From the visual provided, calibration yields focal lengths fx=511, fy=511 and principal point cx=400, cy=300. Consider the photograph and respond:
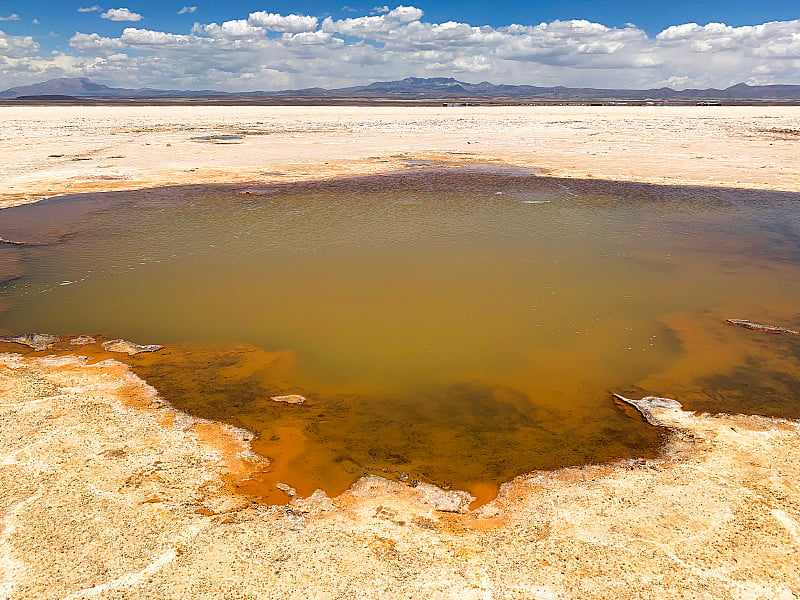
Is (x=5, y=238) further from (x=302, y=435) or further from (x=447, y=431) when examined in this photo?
(x=447, y=431)

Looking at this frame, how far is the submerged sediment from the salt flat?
18.5 m

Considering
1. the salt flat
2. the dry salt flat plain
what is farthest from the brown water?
the salt flat

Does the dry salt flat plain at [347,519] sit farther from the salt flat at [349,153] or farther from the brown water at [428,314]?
the salt flat at [349,153]

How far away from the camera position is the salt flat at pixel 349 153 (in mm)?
24078

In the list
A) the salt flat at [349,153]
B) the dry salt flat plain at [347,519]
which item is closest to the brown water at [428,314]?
the dry salt flat plain at [347,519]

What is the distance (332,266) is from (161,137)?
3396 centimetres

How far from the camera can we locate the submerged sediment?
4.38 m

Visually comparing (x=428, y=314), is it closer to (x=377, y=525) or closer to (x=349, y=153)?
(x=377, y=525)

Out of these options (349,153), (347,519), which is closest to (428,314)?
(347,519)

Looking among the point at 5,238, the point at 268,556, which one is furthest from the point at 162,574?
the point at 5,238

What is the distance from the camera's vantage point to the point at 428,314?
1060cm

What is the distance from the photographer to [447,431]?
22.7 ft

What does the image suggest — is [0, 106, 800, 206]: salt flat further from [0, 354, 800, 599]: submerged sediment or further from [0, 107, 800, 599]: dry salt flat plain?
[0, 354, 800, 599]: submerged sediment

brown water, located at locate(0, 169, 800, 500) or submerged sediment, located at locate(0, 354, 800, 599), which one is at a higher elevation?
brown water, located at locate(0, 169, 800, 500)
